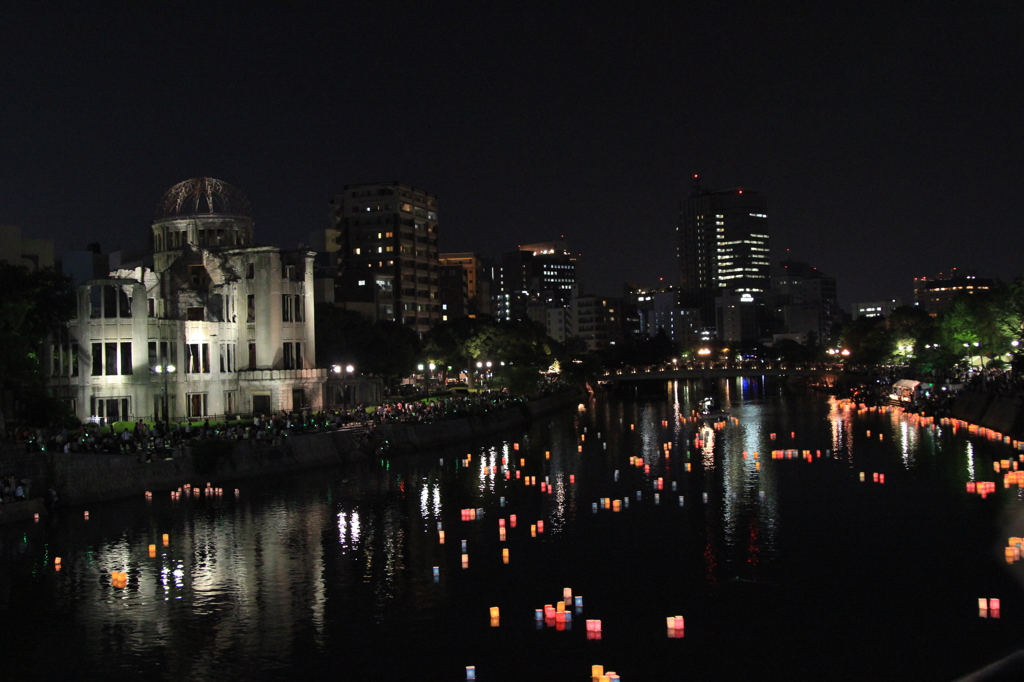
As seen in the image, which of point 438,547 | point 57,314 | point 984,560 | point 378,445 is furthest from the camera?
point 378,445

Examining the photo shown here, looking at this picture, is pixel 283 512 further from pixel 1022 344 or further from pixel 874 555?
pixel 1022 344

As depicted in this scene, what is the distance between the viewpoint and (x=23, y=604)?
3453cm

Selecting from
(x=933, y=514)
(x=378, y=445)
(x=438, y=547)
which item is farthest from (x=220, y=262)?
(x=933, y=514)

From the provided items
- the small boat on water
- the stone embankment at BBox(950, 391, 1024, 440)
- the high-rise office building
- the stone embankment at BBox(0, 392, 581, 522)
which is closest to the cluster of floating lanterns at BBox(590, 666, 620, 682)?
the stone embankment at BBox(0, 392, 581, 522)

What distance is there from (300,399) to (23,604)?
153 feet

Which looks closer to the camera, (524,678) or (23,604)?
(524,678)

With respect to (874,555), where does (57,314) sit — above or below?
above

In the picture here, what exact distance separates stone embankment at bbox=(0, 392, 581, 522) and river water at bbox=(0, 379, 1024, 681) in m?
1.31

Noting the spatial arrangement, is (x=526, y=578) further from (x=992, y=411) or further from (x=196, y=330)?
(x=992, y=411)

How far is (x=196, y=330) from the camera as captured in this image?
2938 inches

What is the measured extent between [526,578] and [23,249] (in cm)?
7058

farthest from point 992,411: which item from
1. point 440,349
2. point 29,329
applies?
point 29,329

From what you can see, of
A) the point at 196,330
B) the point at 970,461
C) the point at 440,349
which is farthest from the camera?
the point at 440,349

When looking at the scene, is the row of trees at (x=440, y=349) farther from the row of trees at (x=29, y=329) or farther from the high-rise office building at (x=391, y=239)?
the row of trees at (x=29, y=329)
